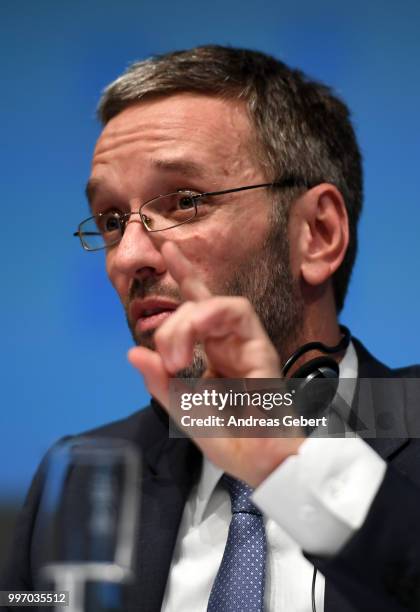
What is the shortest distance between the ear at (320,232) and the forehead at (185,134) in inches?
6.7

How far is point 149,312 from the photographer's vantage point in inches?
60.5

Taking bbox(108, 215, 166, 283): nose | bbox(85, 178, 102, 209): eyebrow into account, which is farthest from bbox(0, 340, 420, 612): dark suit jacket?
bbox(85, 178, 102, 209): eyebrow

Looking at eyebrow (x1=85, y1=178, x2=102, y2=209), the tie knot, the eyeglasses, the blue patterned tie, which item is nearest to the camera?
the blue patterned tie

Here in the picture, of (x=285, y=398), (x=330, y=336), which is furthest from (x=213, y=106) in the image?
(x=285, y=398)

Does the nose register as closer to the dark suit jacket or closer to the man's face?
the man's face

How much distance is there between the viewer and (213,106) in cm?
166

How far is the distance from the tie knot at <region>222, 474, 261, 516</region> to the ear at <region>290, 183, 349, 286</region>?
48 centimetres

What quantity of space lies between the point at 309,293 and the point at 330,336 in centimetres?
12

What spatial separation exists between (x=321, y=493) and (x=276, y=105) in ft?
3.26

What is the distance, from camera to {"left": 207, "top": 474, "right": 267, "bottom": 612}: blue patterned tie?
4.31ft

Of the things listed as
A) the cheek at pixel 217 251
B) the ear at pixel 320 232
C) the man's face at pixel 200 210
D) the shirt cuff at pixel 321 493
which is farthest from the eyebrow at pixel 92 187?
the shirt cuff at pixel 321 493

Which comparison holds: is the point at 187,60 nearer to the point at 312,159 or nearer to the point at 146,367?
the point at 312,159

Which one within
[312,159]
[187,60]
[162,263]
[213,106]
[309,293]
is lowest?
[309,293]

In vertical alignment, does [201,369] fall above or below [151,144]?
below
